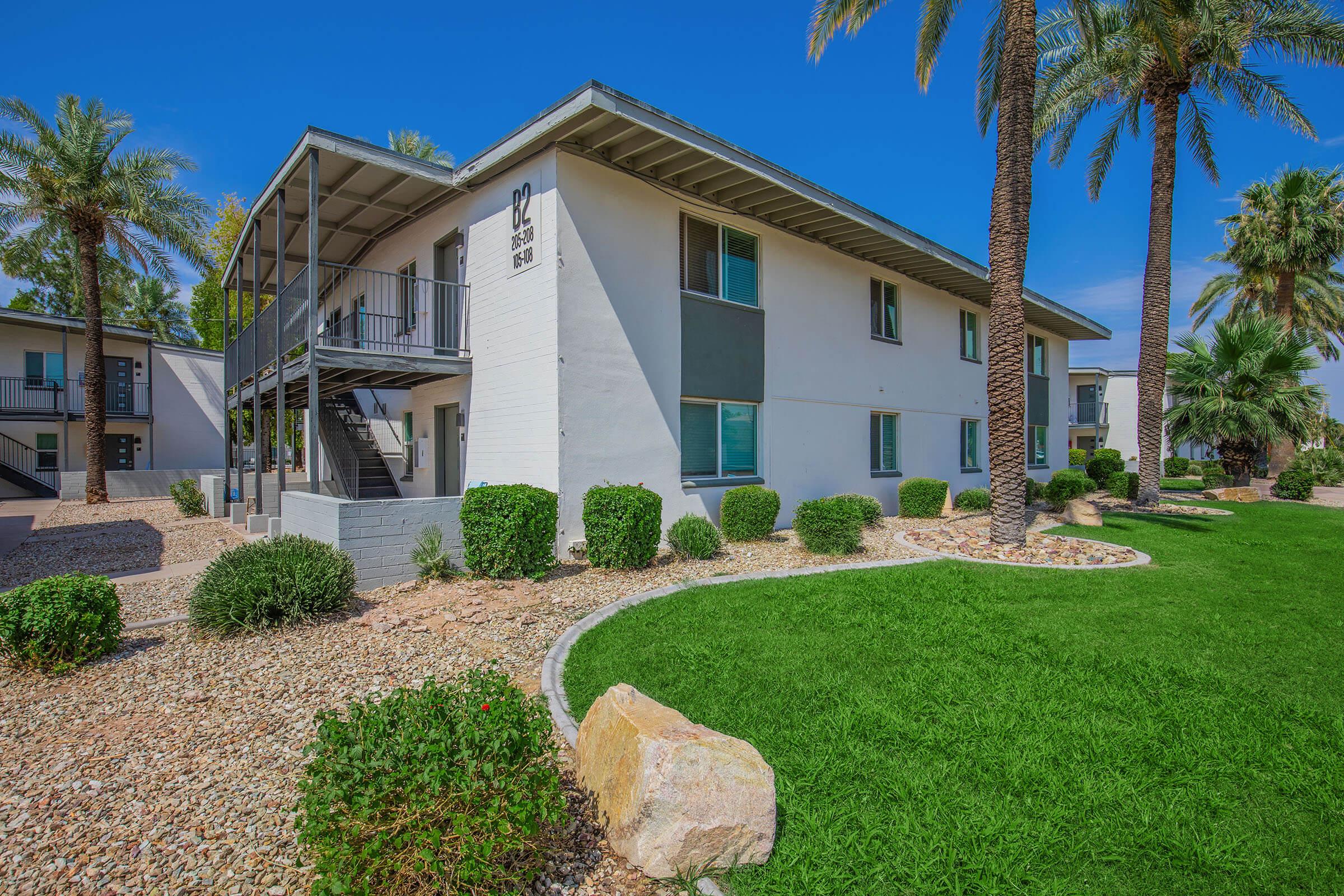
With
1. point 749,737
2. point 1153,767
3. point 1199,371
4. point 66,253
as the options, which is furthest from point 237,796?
point 66,253

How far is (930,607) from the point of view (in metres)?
6.40

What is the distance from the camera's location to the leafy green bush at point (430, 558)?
799cm

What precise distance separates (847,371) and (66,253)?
36.5 m

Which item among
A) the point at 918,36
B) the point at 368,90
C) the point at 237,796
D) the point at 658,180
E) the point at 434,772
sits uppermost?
the point at 918,36

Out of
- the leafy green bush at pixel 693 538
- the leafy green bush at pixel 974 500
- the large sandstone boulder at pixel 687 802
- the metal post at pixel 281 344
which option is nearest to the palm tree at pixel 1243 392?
the leafy green bush at pixel 974 500

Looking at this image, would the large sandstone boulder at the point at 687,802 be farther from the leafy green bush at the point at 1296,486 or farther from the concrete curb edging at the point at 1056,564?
the leafy green bush at the point at 1296,486

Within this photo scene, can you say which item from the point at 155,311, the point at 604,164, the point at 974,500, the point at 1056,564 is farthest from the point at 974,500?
the point at 155,311

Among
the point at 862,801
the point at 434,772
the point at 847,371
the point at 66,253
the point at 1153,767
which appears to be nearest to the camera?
the point at 434,772

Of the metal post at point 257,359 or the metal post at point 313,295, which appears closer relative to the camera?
the metal post at point 313,295

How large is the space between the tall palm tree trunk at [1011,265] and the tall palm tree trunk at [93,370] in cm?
2302

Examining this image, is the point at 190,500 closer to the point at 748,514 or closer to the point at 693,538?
the point at 693,538

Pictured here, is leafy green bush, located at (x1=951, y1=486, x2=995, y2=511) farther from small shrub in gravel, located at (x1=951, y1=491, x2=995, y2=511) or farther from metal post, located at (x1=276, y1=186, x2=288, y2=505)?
metal post, located at (x1=276, y1=186, x2=288, y2=505)

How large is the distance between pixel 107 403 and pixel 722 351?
25.0 m

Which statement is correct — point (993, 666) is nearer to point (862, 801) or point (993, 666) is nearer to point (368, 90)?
point (862, 801)
